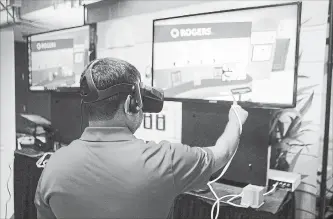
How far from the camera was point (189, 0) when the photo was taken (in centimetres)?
241

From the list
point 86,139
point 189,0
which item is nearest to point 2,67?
point 189,0

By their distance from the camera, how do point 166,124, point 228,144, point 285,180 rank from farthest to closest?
1. point 166,124
2. point 285,180
3. point 228,144

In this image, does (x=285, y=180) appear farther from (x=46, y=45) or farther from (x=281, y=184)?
(x=46, y=45)

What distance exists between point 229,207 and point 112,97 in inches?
35.4

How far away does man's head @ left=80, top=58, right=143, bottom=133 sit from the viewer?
1127 millimetres

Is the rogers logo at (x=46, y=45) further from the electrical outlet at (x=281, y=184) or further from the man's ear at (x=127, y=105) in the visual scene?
the electrical outlet at (x=281, y=184)

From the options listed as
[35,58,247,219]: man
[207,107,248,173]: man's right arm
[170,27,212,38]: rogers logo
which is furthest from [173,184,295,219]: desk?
[170,27,212,38]: rogers logo

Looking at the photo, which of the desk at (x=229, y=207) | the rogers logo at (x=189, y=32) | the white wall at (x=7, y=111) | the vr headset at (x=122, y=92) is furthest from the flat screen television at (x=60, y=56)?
the vr headset at (x=122, y=92)

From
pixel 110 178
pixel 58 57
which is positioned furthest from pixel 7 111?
pixel 110 178

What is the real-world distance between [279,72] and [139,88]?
82cm

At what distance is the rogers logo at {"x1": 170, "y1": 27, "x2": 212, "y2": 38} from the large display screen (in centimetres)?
95

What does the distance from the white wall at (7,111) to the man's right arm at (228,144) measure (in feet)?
7.21

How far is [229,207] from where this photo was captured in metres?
1.66

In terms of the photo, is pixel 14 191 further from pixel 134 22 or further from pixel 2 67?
pixel 134 22
